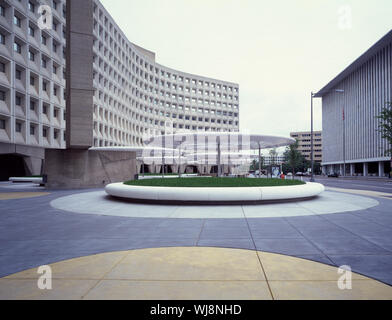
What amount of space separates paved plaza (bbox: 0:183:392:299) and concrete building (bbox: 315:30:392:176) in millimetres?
57184

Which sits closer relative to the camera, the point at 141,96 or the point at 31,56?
the point at 31,56

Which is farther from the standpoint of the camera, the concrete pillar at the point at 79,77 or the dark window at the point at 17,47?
the dark window at the point at 17,47

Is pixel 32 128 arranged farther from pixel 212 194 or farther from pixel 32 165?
pixel 212 194

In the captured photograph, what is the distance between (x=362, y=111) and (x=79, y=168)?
249 feet

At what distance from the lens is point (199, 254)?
487 cm

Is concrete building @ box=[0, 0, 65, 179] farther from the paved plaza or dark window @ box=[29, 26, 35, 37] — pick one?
the paved plaza

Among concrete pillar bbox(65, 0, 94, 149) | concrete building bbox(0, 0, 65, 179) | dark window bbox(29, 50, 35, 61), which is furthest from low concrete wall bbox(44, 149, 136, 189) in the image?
dark window bbox(29, 50, 35, 61)

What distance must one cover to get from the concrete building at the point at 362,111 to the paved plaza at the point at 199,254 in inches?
2251

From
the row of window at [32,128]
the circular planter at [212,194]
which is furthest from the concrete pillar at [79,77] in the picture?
the row of window at [32,128]

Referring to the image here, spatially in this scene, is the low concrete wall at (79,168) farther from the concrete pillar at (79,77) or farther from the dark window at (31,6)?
the dark window at (31,6)

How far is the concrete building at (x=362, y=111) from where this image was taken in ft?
205

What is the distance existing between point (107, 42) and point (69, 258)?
194 feet

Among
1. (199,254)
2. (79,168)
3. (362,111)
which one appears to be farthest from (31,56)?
(362,111)
